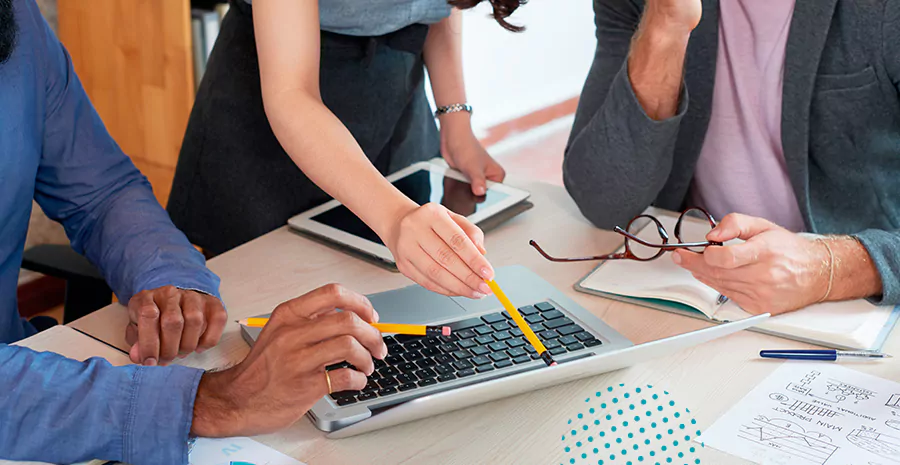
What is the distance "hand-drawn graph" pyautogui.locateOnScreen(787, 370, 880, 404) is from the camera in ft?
3.00

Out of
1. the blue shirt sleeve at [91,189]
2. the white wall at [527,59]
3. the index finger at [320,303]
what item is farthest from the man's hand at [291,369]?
the white wall at [527,59]

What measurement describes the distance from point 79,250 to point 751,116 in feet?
3.52

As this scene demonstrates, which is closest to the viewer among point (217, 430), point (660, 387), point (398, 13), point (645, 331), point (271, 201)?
point (217, 430)

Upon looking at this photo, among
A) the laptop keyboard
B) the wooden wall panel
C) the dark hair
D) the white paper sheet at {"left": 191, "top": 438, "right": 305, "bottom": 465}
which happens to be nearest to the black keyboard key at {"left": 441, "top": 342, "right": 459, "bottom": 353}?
the laptop keyboard

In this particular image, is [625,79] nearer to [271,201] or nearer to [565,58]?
[271,201]

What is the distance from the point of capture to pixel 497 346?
952mm

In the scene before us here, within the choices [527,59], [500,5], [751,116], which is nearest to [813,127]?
[751,116]

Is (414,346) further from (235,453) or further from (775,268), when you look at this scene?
(775,268)

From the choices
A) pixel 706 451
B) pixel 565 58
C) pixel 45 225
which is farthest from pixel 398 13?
pixel 565 58

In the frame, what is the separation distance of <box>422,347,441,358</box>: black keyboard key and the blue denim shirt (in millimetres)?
239

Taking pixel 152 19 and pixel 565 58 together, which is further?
pixel 565 58

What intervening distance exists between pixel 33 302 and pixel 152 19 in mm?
932

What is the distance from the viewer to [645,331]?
3.44 feet

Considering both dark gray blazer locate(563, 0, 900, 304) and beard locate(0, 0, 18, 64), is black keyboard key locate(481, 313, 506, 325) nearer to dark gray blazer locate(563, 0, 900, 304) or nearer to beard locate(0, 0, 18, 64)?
dark gray blazer locate(563, 0, 900, 304)
